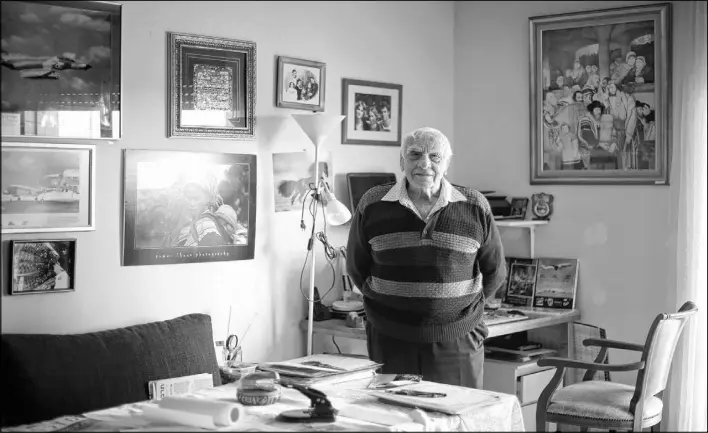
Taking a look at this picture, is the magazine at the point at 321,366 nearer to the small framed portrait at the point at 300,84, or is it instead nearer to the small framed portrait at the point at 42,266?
the small framed portrait at the point at 42,266

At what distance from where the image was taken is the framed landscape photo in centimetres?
475

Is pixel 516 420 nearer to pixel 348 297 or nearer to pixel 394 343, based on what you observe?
pixel 394 343

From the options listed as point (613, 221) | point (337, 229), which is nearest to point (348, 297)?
point (337, 229)

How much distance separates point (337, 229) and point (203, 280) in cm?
93

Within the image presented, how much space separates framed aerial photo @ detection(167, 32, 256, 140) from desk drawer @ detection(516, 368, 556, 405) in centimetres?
187

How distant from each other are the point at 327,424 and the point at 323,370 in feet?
1.80

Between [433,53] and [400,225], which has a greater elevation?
[433,53]

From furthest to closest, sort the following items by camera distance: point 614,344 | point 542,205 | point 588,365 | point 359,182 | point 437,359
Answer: point 542,205
point 359,182
point 614,344
point 588,365
point 437,359

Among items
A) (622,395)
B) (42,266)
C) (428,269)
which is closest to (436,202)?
(428,269)

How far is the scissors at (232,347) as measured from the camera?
13.3ft

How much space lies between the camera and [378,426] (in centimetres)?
241

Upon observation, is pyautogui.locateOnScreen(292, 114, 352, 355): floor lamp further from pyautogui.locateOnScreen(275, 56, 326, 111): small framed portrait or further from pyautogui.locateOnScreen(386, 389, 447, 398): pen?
pyautogui.locateOnScreen(386, 389, 447, 398): pen

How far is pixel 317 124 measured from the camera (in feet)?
14.0

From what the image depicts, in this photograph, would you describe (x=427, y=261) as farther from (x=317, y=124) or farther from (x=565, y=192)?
(x=565, y=192)
